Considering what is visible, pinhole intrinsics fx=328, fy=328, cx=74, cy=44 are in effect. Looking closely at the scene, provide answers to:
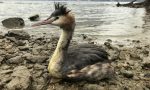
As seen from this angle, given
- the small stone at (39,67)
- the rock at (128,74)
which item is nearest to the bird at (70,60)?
the rock at (128,74)

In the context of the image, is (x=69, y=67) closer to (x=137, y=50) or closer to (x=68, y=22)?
(x=68, y=22)

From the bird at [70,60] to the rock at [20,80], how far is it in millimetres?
A: 610

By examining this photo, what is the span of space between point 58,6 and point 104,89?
2200mm

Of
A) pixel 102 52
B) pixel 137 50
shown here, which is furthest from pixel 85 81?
pixel 137 50

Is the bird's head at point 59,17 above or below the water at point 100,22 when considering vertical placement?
above

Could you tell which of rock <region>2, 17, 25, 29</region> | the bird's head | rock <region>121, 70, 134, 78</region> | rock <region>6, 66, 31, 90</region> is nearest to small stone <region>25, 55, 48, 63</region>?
rock <region>6, 66, 31, 90</region>

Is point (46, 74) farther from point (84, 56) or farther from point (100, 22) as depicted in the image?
point (100, 22)

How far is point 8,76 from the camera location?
802 cm

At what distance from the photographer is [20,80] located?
7.64 m

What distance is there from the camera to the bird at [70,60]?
755cm

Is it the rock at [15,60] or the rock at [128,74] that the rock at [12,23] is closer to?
the rock at [15,60]

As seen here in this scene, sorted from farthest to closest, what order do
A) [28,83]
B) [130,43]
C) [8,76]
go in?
[130,43] → [8,76] → [28,83]

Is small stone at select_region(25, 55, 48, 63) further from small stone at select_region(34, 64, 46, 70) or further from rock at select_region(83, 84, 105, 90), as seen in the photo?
rock at select_region(83, 84, 105, 90)

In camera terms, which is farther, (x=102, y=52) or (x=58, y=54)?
(x=102, y=52)
